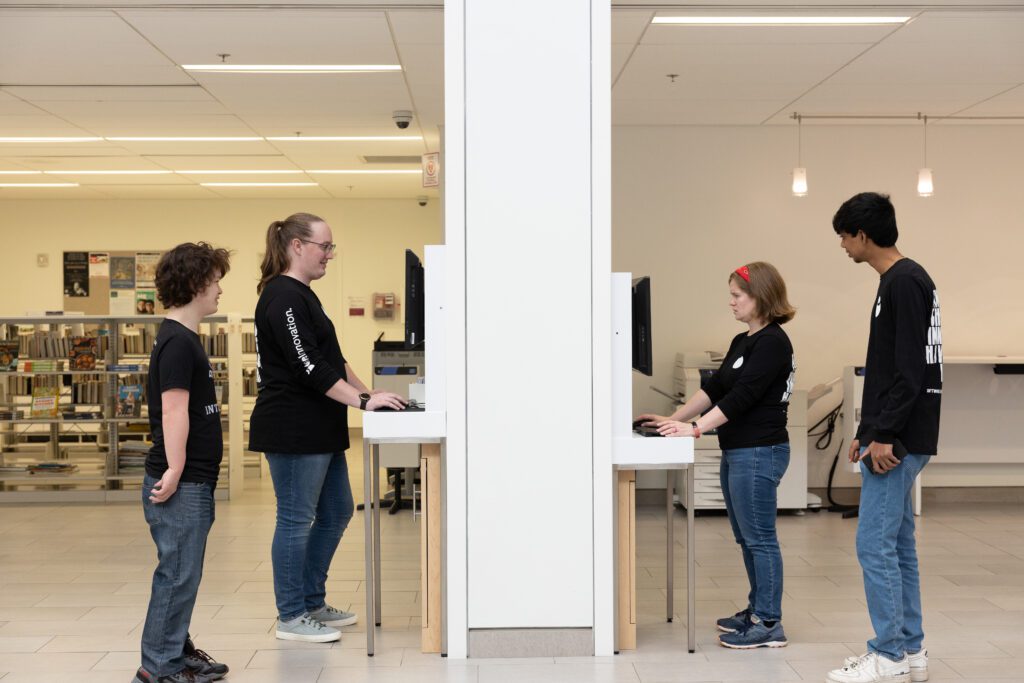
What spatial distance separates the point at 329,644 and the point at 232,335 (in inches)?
185

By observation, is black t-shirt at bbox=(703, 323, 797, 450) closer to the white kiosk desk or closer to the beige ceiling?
the white kiosk desk

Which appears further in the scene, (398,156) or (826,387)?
(398,156)

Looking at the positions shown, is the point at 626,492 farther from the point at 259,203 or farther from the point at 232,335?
the point at 259,203

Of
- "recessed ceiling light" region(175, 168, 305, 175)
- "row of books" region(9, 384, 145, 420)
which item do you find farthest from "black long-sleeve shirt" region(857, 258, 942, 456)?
"recessed ceiling light" region(175, 168, 305, 175)

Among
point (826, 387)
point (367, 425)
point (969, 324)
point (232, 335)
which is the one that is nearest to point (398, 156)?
point (232, 335)

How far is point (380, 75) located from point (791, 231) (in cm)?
328

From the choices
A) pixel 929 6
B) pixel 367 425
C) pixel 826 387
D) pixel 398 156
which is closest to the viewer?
pixel 367 425

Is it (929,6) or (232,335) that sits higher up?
(929,6)

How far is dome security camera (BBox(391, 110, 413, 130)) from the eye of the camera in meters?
7.50

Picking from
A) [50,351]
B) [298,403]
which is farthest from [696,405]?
[50,351]

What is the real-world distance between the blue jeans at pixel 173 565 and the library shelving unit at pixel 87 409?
182 inches

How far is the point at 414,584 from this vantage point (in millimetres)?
5184

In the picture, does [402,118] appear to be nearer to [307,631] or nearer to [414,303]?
[414,303]

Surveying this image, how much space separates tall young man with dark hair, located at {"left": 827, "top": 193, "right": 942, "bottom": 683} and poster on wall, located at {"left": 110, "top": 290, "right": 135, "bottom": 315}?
35.9 feet
